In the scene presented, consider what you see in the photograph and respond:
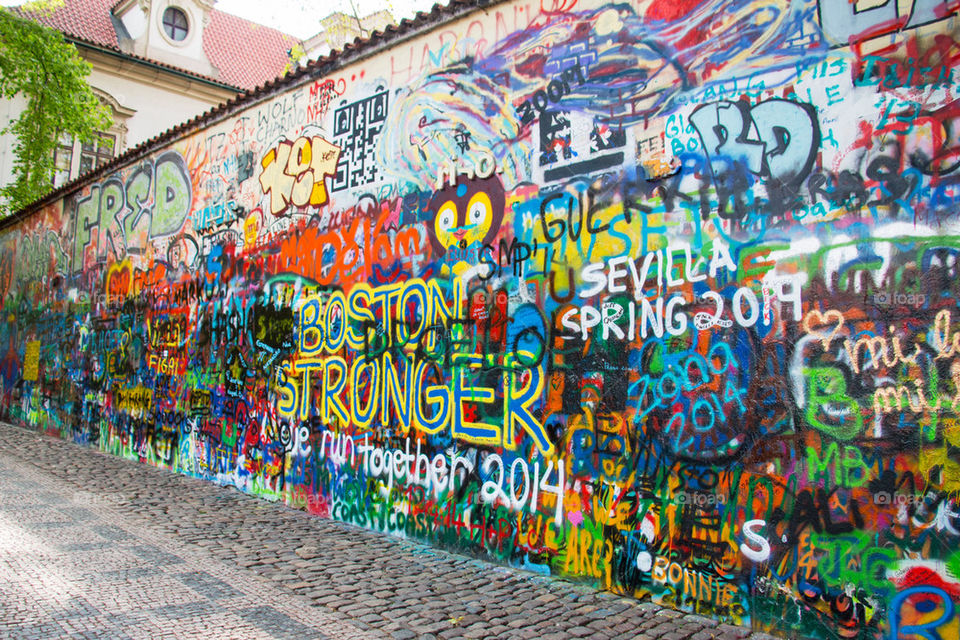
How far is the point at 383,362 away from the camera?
6434mm

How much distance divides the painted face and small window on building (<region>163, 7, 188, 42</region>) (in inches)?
905

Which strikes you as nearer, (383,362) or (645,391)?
(645,391)

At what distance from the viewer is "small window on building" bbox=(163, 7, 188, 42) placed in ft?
80.3

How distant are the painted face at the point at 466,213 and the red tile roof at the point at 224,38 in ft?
55.9

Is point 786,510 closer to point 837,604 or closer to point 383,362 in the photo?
point 837,604

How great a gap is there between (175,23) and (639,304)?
83.8 ft

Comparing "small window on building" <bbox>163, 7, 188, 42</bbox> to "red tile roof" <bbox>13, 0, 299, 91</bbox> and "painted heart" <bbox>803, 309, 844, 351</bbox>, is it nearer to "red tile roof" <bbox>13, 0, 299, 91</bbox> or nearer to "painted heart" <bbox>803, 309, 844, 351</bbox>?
"red tile roof" <bbox>13, 0, 299, 91</bbox>

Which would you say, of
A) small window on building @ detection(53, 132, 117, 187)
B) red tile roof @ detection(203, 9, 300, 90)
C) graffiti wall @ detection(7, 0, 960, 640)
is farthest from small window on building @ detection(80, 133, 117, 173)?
graffiti wall @ detection(7, 0, 960, 640)

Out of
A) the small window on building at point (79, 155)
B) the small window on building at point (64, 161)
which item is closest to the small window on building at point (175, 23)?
the small window on building at point (79, 155)

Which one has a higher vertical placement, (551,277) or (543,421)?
(551,277)

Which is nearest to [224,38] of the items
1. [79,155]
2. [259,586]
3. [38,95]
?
[79,155]

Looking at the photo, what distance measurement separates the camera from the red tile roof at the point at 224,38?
22141mm

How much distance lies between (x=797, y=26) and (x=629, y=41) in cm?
116

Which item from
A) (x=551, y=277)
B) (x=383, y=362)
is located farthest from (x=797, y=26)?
(x=383, y=362)
